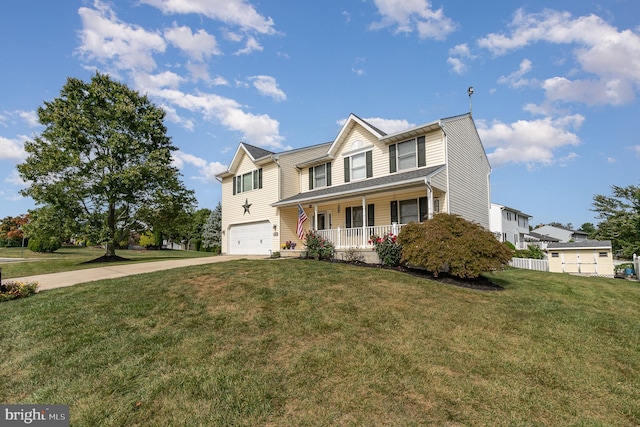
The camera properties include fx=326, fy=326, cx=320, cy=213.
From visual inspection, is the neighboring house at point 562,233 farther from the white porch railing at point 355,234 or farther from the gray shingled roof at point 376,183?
the white porch railing at point 355,234

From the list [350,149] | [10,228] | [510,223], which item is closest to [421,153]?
[350,149]

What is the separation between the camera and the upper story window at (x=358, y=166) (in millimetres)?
17734

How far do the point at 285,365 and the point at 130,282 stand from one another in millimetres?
6922

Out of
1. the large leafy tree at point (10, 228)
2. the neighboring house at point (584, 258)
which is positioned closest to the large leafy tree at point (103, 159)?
the neighboring house at point (584, 258)

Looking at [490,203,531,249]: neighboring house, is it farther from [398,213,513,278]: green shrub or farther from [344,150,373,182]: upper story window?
[398,213,513,278]: green shrub

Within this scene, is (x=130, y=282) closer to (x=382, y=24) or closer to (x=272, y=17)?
(x=272, y=17)

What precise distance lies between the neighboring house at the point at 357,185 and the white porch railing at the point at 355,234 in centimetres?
5

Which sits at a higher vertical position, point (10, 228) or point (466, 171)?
point (466, 171)

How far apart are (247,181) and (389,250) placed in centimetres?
1331

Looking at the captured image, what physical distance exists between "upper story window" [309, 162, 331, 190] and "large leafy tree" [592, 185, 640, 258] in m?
26.3

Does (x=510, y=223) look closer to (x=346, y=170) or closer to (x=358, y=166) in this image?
(x=358, y=166)

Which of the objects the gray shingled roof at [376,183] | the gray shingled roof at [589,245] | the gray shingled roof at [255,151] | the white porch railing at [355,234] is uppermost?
the gray shingled roof at [255,151]

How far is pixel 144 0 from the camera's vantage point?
1073 cm

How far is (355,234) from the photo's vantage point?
15.6 metres
